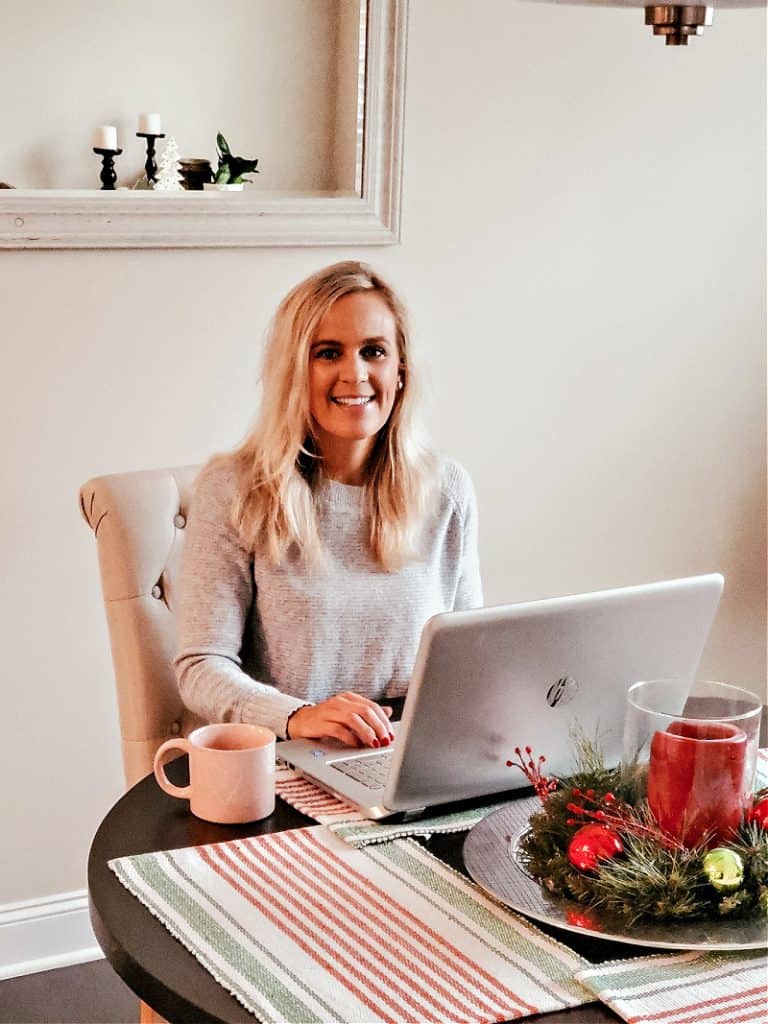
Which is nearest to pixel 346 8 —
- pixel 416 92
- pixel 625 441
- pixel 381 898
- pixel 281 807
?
pixel 416 92

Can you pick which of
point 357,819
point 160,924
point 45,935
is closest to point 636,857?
point 357,819

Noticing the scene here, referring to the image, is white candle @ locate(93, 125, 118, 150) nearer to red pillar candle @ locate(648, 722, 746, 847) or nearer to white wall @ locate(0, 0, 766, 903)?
white wall @ locate(0, 0, 766, 903)

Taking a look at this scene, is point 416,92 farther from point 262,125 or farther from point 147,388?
point 147,388

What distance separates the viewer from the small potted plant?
2.37 meters

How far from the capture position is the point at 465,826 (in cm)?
135

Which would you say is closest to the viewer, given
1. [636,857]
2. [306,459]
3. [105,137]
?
[636,857]

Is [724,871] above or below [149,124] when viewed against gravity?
below

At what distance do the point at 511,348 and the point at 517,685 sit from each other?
1.50 meters

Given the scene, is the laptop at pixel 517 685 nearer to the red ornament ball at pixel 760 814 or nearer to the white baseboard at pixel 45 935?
the red ornament ball at pixel 760 814

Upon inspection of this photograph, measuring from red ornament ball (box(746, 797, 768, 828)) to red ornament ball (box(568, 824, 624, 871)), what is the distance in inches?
4.8

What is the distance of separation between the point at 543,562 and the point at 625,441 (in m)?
0.32

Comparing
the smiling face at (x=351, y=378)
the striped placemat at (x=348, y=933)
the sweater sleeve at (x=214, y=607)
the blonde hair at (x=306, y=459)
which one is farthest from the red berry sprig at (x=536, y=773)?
the smiling face at (x=351, y=378)

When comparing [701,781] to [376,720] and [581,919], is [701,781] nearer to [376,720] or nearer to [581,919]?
[581,919]

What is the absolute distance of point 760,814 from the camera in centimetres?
122
